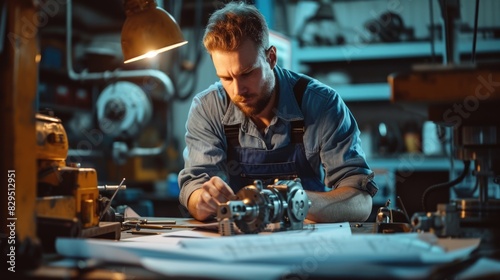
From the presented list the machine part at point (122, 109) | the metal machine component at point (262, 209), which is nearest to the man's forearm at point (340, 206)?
the metal machine component at point (262, 209)

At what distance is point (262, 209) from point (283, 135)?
0.73m

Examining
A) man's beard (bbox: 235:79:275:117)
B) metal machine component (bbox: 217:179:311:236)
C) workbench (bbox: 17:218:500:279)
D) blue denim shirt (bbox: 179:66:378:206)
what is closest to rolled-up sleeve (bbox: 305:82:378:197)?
blue denim shirt (bbox: 179:66:378:206)

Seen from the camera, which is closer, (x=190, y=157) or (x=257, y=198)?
(x=257, y=198)

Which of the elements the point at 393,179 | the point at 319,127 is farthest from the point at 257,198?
the point at 393,179

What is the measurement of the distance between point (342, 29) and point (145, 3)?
3388mm

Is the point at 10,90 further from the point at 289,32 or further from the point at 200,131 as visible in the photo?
the point at 289,32

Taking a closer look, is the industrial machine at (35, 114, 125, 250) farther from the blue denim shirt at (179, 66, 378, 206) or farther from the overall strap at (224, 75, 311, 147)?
the overall strap at (224, 75, 311, 147)

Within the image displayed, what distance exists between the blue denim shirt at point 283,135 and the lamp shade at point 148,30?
41 cm

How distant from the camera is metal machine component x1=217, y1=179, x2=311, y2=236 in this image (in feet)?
4.09

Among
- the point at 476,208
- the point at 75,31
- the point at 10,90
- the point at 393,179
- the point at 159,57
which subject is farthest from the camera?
the point at 75,31

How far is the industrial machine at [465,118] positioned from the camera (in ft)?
3.23

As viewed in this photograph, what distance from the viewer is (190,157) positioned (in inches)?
77.4

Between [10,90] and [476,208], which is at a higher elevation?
[10,90]

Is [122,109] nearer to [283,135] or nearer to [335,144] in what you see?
[283,135]
